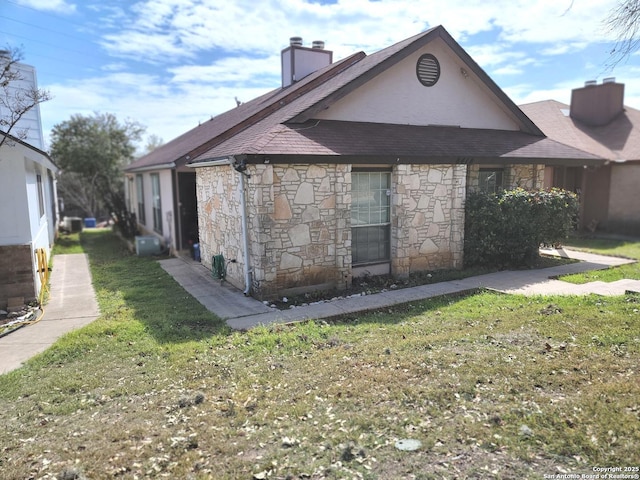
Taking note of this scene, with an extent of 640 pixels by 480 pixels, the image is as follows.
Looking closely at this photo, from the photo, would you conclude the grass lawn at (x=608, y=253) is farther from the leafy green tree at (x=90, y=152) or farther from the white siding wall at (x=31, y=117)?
the leafy green tree at (x=90, y=152)

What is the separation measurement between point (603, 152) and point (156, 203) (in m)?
16.3

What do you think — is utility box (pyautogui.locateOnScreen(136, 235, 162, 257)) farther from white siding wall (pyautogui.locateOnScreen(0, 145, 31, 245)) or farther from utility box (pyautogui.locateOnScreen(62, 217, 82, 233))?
utility box (pyautogui.locateOnScreen(62, 217, 82, 233))

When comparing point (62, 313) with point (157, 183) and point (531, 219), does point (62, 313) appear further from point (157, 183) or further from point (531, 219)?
point (531, 219)

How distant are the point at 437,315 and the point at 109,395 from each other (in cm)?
488

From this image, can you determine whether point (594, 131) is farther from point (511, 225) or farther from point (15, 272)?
point (15, 272)

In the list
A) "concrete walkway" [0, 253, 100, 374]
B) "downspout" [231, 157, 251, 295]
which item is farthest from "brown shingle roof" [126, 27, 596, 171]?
"concrete walkway" [0, 253, 100, 374]

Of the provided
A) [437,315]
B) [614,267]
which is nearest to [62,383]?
[437,315]

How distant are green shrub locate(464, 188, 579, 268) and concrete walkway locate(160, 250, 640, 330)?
0.53m

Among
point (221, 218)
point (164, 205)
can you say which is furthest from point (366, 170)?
point (164, 205)

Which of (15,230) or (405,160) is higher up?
(405,160)

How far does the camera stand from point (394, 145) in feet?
30.9

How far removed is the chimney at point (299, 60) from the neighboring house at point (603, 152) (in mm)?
8782

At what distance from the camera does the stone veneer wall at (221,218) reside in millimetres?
9070

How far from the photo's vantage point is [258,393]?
4.62 m
